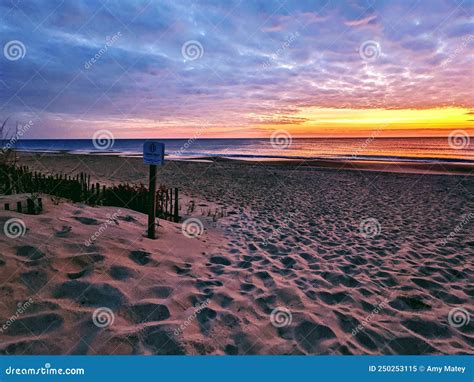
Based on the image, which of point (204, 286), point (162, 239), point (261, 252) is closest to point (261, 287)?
point (204, 286)

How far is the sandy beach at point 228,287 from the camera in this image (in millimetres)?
3025

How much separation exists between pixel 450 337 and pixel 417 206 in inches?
310

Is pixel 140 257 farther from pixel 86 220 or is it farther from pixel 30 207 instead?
pixel 30 207

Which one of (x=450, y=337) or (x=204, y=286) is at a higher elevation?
(x=204, y=286)

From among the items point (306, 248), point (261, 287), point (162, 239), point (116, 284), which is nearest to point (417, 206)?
point (306, 248)

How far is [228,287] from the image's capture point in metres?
4.08

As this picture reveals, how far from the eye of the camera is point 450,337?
3332mm

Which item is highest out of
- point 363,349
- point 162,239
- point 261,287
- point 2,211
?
point 2,211

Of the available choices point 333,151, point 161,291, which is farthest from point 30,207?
point 333,151

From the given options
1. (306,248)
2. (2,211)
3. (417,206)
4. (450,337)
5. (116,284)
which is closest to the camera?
(450,337)

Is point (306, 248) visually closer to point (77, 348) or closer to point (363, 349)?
point (363, 349)

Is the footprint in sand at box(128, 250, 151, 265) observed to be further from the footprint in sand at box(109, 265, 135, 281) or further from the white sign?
the white sign

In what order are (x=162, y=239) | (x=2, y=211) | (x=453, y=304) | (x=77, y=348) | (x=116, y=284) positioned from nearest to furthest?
1. (x=77, y=348)
2. (x=116, y=284)
3. (x=453, y=304)
4. (x=2, y=211)
5. (x=162, y=239)

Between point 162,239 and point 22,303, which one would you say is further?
point 162,239
